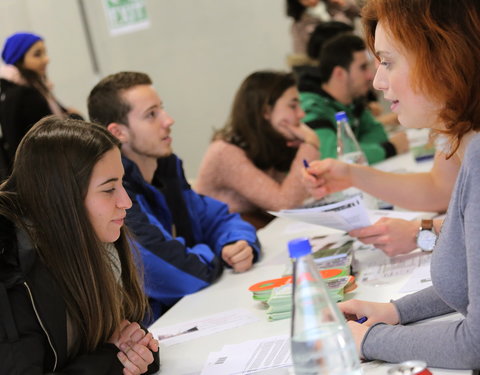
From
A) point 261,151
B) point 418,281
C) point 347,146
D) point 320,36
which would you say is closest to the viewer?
point 418,281

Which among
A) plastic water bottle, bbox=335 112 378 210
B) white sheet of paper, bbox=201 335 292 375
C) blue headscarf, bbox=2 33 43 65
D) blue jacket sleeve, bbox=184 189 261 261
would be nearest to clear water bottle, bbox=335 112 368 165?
plastic water bottle, bbox=335 112 378 210

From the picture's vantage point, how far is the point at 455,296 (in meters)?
1.23

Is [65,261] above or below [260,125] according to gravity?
above

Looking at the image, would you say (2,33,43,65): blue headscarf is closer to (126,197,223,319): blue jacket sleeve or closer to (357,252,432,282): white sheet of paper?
(126,197,223,319): blue jacket sleeve

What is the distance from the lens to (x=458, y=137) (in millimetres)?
1291

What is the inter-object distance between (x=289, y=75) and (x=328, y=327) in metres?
2.53

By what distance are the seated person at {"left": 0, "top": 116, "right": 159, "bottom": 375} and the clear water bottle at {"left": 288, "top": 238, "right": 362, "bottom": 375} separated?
0.53 metres

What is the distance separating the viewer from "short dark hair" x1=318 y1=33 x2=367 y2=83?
4.31 m

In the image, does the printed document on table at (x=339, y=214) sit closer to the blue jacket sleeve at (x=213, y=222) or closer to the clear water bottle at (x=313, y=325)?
the blue jacket sleeve at (x=213, y=222)

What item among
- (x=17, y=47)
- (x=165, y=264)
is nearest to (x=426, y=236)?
(x=165, y=264)

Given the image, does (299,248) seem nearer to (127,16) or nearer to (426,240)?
(426,240)

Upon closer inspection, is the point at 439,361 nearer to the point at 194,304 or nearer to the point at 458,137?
the point at 458,137

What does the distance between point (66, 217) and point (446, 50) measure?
0.83m

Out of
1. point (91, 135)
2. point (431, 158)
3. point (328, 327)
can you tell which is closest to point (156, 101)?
point (91, 135)
